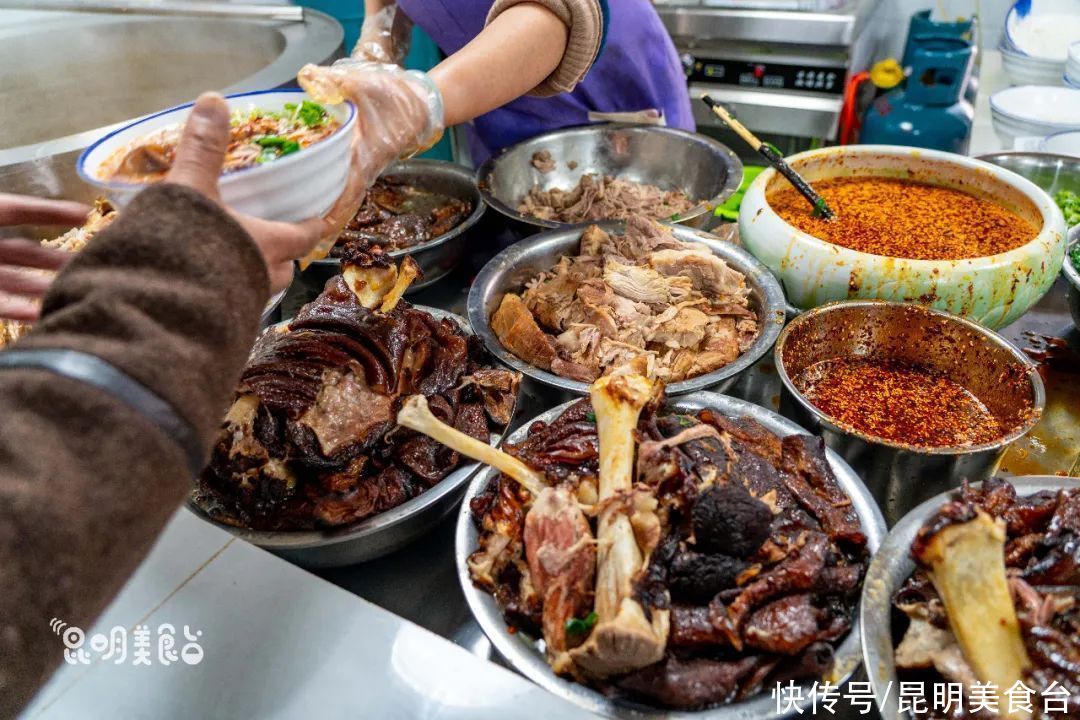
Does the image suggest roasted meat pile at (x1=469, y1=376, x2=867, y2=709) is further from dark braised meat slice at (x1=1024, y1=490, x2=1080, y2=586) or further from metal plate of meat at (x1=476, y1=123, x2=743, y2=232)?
metal plate of meat at (x1=476, y1=123, x2=743, y2=232)

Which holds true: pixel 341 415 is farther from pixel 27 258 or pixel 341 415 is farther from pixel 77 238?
pixel 77 238

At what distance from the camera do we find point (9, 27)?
16.2ft

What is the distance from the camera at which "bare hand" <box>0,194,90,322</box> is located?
160cm

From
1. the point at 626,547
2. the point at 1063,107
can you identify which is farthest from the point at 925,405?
the point at 1063,107

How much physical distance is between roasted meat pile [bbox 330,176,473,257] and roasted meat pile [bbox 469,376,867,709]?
64.2 inches

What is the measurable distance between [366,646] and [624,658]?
46cm

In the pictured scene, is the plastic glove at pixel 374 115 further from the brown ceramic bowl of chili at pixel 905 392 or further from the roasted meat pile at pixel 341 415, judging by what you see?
the brown ceramic bowl of chili at pixel 905 392

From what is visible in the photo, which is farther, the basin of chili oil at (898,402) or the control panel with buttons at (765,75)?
the control panel with buttons at (765,75)

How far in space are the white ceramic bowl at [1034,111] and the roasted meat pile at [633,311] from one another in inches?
94.6

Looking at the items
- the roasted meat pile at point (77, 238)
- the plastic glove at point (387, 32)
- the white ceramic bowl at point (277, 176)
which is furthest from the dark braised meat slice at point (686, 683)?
the plastic glove at point (387, 32)

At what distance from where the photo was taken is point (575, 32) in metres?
2.62

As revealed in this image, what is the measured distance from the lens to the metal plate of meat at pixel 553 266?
197 cm

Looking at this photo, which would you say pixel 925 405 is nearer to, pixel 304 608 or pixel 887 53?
pixel 304 608

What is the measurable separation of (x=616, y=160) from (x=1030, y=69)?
2.90 metres
